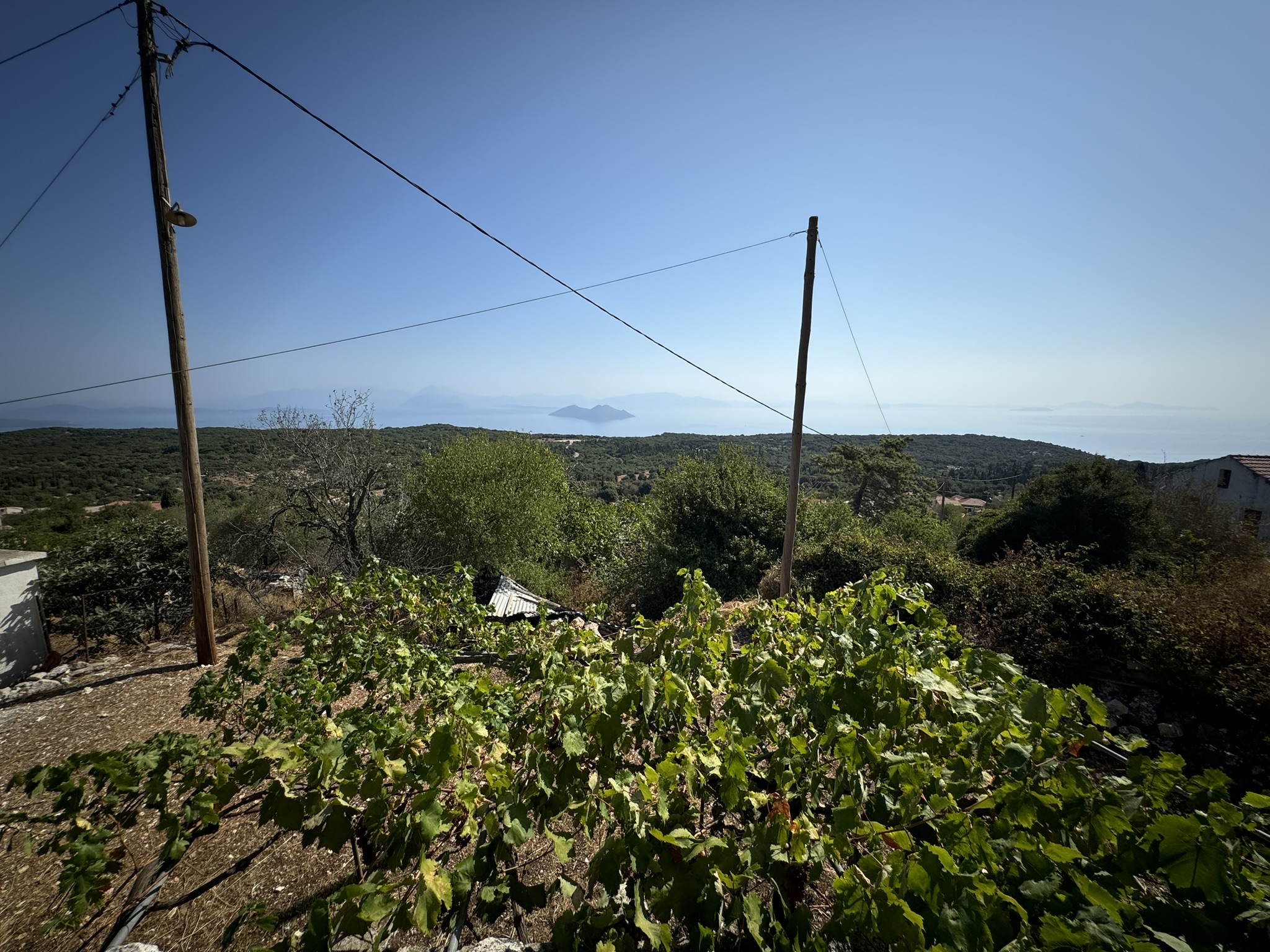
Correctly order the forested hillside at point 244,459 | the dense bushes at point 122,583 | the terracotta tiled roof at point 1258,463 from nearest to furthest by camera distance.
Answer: the dense bushes at point 122,583
the terracotta tiled roof at point 1258,463
the forested hillside at point 244,459

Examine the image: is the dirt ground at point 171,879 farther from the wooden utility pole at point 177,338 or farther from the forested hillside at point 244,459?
the forested hillside at point 244,459

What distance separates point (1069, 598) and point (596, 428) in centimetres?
→ 6862

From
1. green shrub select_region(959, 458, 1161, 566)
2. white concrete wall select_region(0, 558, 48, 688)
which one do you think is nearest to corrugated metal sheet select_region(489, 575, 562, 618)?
white concrete wall select_region(0, 558, 48, 688)

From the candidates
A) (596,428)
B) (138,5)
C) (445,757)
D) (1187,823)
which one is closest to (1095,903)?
(1187,823)

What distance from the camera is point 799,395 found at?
8492 mm

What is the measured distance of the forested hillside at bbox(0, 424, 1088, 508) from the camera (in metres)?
19.2

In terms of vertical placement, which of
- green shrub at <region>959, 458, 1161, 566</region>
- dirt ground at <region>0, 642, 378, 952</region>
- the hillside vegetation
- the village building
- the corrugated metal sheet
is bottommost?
the village building

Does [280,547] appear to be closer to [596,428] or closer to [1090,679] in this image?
[1090,679]

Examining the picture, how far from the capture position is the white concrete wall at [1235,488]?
16.8 metres

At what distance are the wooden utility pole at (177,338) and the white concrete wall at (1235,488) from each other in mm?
26361

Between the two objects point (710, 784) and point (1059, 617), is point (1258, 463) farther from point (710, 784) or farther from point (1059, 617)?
point (710, 784)

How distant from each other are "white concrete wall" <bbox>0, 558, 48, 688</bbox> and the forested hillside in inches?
266

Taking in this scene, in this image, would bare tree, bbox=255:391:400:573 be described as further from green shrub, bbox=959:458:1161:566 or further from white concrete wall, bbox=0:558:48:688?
green shrub, bbox=959:458:1161:566

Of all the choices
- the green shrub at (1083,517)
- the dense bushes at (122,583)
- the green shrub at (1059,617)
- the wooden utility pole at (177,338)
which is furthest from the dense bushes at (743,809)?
the green shrub at (1083,517)
